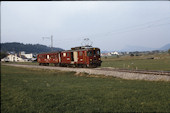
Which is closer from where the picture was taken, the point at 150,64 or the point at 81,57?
the point at 81,57

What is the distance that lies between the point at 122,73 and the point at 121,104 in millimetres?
13227

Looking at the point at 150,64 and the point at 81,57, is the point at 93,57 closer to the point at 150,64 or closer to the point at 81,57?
the point at 81,57

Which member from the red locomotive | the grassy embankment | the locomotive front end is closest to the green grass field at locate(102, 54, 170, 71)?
the grassy embankment

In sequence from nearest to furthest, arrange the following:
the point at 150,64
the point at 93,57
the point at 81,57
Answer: the point at 93,57
the point at 81,57
the point at 150,64

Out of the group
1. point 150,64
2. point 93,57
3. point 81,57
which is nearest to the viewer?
point 93,57

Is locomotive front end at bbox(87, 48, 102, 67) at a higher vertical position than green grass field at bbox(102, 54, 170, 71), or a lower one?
higher

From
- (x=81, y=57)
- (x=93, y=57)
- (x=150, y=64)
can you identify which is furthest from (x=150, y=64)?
(x=81, y=57)

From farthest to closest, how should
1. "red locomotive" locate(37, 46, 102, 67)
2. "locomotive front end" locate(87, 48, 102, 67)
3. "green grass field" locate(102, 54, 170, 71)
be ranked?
"red locomotive" locate(37, 46, 102, 67) < "locomotive front end" locate(87, 48, 102, 67) < "green grass field" locate(102, 54, 170, 71)

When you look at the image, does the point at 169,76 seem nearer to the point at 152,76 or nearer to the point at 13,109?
the point at 152,76

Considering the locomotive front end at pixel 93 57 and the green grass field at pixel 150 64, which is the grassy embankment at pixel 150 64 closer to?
the green grass field at pixel 150 64

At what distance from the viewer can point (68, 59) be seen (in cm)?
3309

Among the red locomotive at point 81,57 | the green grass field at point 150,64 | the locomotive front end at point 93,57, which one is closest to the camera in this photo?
the green grass field at point 150,64

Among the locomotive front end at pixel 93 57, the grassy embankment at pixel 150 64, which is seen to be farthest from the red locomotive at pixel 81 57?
the grassy embankment at pixel 150 64

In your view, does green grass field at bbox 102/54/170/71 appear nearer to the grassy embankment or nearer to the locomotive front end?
the grassy embankment
